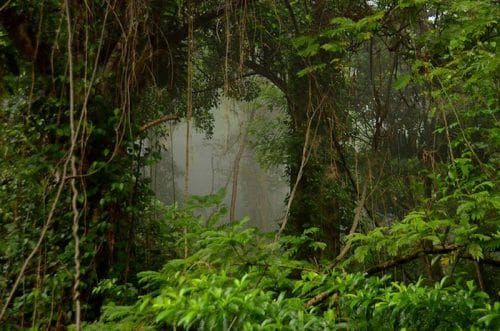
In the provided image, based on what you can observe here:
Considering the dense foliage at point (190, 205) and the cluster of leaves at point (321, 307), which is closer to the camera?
the cluster of leaves at point (321, 307)

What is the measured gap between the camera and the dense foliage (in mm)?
2027

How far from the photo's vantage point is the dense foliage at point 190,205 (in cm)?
203

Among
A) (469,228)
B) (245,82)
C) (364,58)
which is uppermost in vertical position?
(364,58)

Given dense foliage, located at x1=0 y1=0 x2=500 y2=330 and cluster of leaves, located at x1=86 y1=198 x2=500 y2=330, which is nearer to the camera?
cluster of leaves, located at x1=86 y1=198 x2=500 y2=330

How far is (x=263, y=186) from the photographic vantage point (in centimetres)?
2886

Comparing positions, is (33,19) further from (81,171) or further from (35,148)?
(81,171)

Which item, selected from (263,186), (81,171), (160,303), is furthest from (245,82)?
(263,186)

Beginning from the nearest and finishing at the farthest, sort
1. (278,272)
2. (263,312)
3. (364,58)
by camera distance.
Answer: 1. (263,312)
2. (278,272)
3. (364,58)

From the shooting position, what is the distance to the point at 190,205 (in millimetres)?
3430

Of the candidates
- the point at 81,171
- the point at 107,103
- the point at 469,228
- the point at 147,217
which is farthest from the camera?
the point at 147,217

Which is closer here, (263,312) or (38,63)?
(263,312)

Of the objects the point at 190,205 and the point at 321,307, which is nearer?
the point at 321,307

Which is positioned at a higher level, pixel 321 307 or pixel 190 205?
pixel 190 205

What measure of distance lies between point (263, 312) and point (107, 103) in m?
2.79
